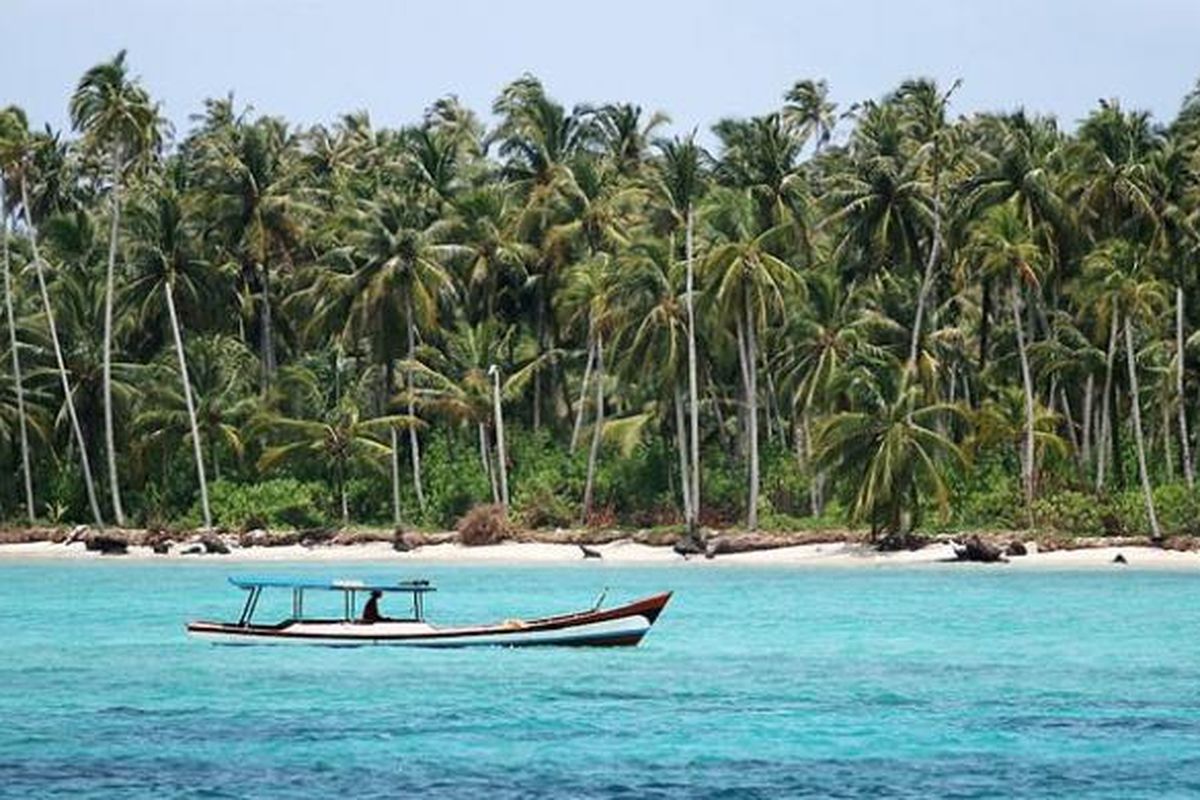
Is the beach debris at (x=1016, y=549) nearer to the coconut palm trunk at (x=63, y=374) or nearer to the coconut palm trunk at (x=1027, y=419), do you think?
the coconut palm trunk at (x=1027, y=419)

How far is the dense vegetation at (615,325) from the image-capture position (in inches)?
3014

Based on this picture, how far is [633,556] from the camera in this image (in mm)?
77125

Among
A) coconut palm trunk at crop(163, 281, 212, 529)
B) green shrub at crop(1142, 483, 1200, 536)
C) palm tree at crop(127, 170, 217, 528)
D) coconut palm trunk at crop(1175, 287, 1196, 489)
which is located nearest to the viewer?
coconut palm trunk at crop(1175, 287, 1196, 489)

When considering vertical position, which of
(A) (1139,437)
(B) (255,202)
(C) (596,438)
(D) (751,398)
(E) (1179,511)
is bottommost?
(E) (1179,511)

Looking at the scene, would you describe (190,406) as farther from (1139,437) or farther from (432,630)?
(432,630)

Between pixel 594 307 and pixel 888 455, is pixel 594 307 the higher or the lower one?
the higher one

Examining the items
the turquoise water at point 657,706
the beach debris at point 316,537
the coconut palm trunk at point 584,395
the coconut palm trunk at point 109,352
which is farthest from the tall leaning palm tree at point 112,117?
the turquoise water at point 657,706

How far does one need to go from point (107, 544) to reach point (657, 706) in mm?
51268

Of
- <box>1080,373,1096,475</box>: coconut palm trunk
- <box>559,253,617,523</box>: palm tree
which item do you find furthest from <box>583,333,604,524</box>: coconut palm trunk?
<box>1080,373,1096,475</box>: coconut palm trunk

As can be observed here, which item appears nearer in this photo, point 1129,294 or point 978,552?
point 1129,294

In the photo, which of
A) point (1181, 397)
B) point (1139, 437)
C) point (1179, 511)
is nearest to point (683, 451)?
point (1139, 437)

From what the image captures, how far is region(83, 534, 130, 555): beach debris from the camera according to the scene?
81.9 meters

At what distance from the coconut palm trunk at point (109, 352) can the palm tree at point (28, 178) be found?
861mm

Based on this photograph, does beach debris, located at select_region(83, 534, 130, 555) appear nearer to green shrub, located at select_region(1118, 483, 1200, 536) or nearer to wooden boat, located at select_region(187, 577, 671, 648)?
green shrub, located at select_region(1118, 483, 1200, 536)
